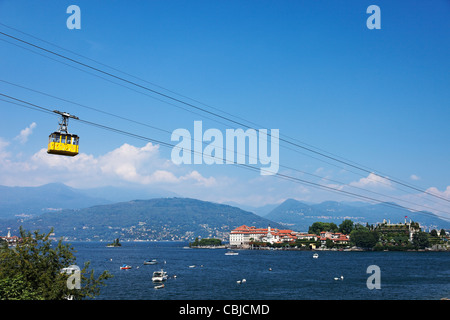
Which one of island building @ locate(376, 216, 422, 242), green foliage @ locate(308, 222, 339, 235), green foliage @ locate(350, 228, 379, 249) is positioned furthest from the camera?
green foliage @ locate(308, 222, 339, 235)

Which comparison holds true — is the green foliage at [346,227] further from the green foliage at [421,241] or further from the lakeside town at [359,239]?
the green foliage at [421,241]

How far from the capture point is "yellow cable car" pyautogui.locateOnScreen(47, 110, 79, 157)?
16969 mm

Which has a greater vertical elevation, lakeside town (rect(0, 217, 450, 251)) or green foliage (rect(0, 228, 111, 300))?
green foliage (rect(0, 228, 111, 300))

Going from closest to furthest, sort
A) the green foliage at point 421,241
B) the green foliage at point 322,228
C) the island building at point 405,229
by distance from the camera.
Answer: the green foliage at point 421,241 < the island building at point 405,229 < the green foliage at point 322,228

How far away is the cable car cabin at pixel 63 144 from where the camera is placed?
16969 mm

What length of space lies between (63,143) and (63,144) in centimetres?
5

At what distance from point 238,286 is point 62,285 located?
37108 mm

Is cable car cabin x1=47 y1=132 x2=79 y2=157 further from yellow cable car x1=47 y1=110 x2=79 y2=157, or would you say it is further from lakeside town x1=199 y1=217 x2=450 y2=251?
lakeside town x1=199 y1=217 x2=450 y2=251

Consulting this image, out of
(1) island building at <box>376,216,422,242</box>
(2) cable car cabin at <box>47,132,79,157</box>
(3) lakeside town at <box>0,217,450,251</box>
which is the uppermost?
(2) cable car cabin at <box>47,132,79,157</box>

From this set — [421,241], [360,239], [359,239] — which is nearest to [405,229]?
[421,241]

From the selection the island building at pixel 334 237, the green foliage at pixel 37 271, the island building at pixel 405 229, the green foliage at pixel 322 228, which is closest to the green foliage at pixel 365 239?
the island building at pixel 334 237

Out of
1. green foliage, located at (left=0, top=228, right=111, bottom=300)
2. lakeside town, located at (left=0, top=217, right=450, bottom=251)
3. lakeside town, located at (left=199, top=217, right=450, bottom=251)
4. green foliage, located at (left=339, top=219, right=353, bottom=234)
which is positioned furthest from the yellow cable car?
green foliage, located at (left=339, top=219, right=353, bottom=234)
